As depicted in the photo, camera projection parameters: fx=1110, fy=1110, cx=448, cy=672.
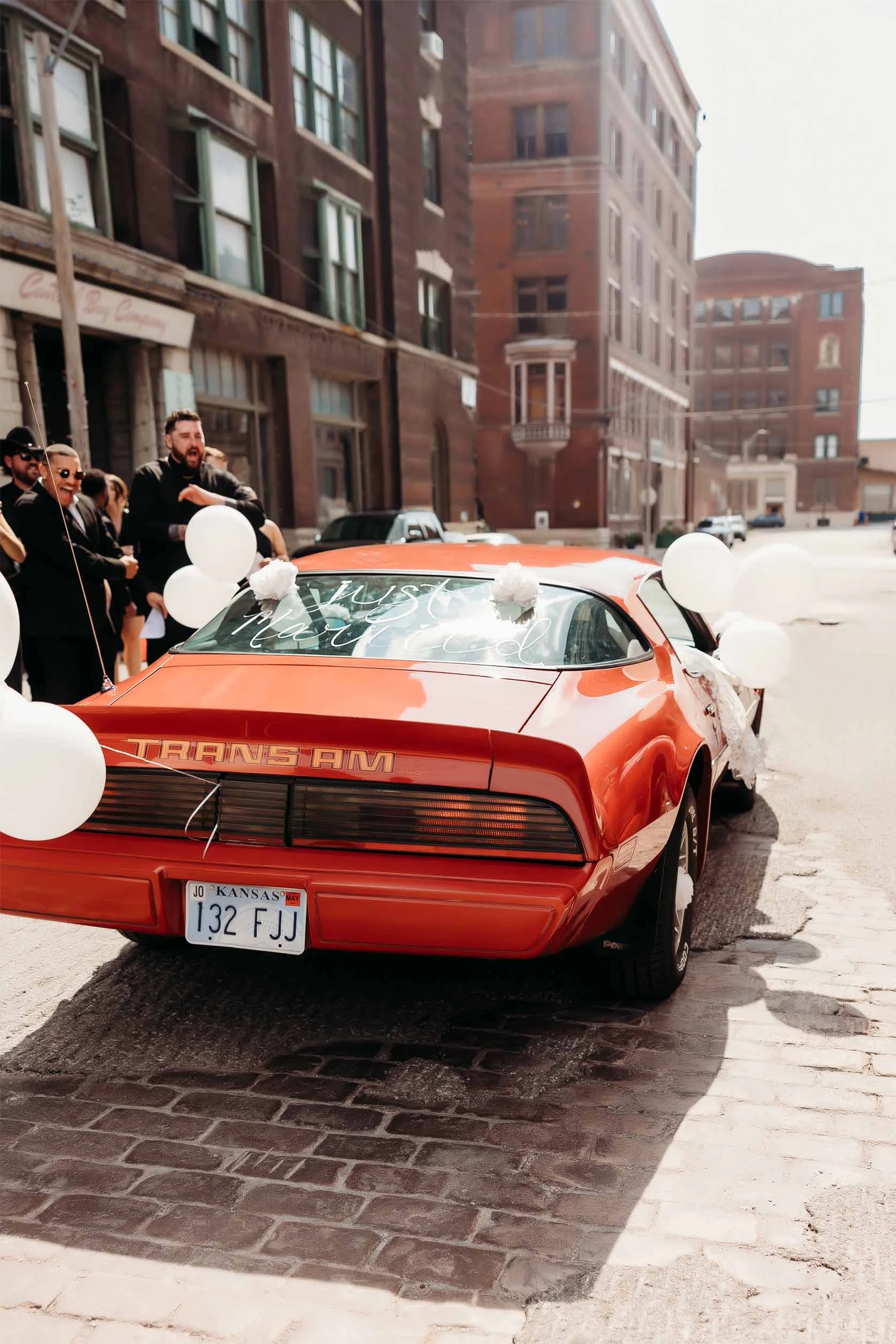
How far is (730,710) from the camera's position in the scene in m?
4.87

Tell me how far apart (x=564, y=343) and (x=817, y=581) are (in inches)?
1625

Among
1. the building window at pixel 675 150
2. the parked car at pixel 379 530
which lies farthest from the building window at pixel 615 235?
the parked car at pixel 379 530

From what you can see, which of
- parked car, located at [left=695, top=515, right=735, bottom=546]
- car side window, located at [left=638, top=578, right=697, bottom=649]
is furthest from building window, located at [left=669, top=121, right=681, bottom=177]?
car side window, located at [left=638, top=578, right=697, bottom=649]

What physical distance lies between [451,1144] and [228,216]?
1878 cm

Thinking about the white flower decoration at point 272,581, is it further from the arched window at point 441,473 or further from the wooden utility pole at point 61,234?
the arched window at point 441,473

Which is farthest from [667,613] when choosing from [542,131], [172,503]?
[542,131]

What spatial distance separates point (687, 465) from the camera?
211 feet

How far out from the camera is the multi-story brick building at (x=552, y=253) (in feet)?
146

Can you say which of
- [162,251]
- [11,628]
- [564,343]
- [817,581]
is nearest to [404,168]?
[162,251]

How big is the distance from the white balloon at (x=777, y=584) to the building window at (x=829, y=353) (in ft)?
285

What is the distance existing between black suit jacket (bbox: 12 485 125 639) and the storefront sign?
940cm

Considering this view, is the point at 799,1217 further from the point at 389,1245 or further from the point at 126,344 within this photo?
the point at 126,344

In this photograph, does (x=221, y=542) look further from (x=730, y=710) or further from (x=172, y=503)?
(x=730, y=710)

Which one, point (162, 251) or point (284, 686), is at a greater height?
point (162, 251)
